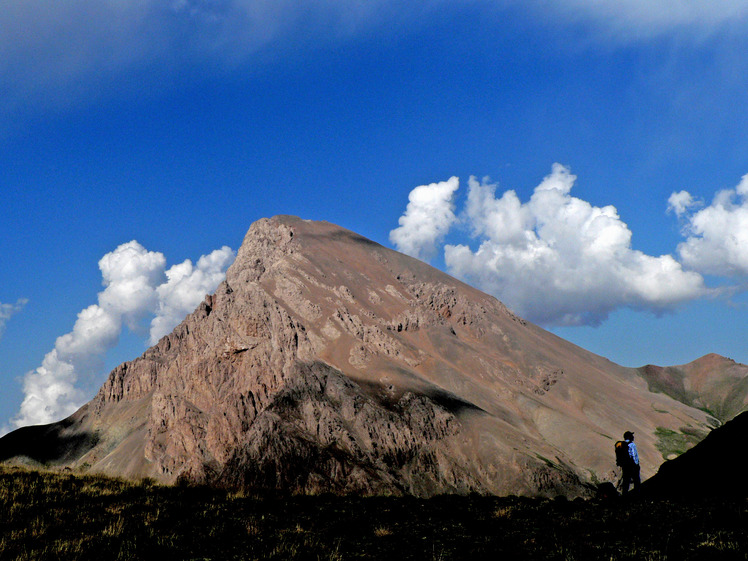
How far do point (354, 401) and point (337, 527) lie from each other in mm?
99529

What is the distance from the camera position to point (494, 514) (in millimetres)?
16094

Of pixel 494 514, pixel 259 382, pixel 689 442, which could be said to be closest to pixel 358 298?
pixel 259 382

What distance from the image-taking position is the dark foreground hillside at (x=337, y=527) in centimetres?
1160

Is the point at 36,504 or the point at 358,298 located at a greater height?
the point at 358,298

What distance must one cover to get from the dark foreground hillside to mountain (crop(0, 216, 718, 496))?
2838 inches

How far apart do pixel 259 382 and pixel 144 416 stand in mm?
64017

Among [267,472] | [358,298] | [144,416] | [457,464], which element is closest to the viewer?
[267,472]

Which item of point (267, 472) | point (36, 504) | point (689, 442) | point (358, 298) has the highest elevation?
point (358, 298)

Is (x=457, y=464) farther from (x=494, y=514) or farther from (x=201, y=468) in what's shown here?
(x=494, y=514)

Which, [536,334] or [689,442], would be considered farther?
[536,334]

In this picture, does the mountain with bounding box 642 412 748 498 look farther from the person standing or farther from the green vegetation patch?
the green vegetation patch

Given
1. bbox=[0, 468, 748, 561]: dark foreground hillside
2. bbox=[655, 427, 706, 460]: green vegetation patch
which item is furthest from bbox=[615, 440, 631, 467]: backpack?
bbox=[655, 427, 706, 460]: green vegetation patch

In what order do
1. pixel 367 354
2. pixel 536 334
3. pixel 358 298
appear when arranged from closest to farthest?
pixel 367 354 < pixel 358 298 < pixel 536 334

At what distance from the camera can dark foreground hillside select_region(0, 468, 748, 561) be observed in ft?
38.1
